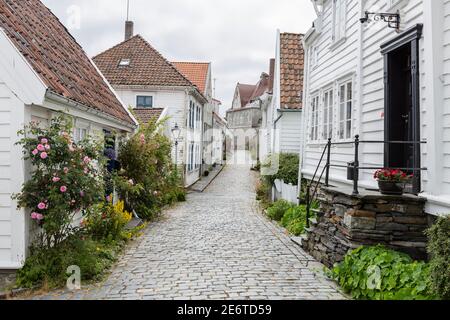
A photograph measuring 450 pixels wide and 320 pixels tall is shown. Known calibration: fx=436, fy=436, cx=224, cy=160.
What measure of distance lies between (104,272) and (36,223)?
1.42 metres

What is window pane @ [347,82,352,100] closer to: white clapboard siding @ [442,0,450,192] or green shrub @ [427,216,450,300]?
white clapboard siding @ [442,0,450,192]

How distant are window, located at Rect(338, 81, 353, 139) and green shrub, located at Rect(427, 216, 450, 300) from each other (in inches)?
208

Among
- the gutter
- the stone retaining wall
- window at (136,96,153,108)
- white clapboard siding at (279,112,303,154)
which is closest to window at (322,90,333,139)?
the stone retaining wall

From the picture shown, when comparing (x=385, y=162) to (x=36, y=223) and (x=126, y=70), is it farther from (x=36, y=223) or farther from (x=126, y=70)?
(x=126, y=70)

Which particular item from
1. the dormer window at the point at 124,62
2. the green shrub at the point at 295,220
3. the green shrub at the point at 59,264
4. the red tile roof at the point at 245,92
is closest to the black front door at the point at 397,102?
the green shrub at the point at 295,220

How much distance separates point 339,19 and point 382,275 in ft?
24.6

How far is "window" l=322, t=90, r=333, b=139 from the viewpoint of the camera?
11.8 meters

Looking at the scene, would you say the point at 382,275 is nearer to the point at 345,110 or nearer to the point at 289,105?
the point at 345,110

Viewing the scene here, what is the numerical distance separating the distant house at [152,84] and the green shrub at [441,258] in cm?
2002

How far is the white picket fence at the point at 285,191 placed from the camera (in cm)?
1482

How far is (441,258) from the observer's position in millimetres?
4836

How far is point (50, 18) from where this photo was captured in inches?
487
